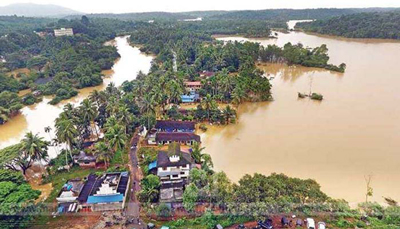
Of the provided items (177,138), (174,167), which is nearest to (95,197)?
(174,167)

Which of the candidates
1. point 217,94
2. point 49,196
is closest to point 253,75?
point 217,94

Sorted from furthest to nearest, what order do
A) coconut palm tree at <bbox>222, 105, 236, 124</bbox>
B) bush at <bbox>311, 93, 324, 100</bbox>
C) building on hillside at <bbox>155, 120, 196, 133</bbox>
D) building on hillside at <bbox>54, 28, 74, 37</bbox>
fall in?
building on hillside at <bbox>54, 28, 74, 37</bbox> < bush at <bbox>311, 93, 324, 100</bbox> < coconut palm tree at <bbox>222, 105, 236, 124</bbox> < building on hillside at <bbox>155, 120, 196, 133</bbox>

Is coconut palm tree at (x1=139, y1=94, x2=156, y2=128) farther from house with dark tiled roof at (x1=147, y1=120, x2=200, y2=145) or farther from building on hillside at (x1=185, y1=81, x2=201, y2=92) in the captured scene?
building on hillside at (x1=185, y1=81, x2=201, y2=92)

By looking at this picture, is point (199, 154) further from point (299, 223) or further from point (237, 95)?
point (237, 95)

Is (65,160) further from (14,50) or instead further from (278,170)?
(14,50)

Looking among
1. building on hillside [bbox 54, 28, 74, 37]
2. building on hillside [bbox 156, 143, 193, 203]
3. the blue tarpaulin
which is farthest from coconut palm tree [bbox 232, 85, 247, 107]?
building on hillside [bbox 54, 28, 74, 37]

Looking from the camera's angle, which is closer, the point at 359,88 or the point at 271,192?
the point at 271,192

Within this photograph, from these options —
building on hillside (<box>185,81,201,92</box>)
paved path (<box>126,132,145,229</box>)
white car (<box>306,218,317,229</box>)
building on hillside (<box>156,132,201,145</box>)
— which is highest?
building on hillside (<box>185,81,201,92</box>)
